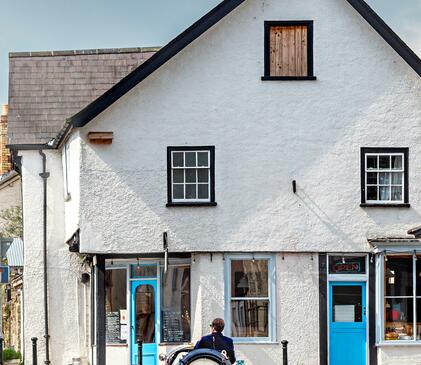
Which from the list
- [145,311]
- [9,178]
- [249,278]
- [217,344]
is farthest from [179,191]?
[9,178]

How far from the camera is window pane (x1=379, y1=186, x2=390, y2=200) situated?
25094 mm

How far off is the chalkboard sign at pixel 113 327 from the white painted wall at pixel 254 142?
1.93 m

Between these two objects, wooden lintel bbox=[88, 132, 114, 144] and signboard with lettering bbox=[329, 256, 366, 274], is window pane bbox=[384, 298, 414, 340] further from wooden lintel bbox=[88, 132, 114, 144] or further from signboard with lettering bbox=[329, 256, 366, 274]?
wooden lintel bbox=[88, 132, 114, 144]

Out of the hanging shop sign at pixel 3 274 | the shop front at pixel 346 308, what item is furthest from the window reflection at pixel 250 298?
the hanging shop sign at pixel 3 274

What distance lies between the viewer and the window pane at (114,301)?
25.8 m

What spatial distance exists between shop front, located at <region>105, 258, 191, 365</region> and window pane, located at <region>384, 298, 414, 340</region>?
4627 mm

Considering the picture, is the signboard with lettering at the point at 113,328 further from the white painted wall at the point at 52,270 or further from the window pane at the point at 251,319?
the window pane at the point at 251,319

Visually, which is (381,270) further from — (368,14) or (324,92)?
(368,14)

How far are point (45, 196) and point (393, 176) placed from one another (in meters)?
9.16

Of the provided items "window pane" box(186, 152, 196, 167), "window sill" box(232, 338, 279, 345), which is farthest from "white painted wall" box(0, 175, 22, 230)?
"window sill" box(232, 338, 279, 345)

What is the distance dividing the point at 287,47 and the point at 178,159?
142 inches

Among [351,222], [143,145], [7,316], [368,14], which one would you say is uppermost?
[368,14]

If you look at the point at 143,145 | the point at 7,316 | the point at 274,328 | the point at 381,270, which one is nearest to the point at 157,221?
the point at 143,145

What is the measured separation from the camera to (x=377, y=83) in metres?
25.0
